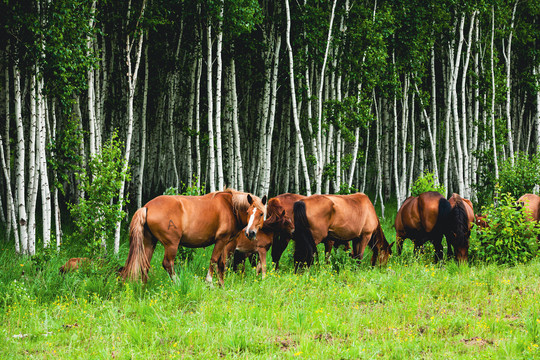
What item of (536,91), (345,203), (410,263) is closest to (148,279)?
(345,203)

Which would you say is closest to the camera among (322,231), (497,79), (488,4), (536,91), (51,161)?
(322,231)

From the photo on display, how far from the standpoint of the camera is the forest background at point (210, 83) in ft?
31.0

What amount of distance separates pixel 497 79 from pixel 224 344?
67.6 feet

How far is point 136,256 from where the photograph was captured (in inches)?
275

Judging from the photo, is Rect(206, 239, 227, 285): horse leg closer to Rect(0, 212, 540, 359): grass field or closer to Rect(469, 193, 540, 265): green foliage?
Rect(0, 212, 540, 359): grass field

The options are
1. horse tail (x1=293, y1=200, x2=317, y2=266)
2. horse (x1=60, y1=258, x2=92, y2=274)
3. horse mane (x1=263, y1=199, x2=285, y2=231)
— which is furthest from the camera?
horse tail (x1=293, y1=200, x2=317, y2=266)

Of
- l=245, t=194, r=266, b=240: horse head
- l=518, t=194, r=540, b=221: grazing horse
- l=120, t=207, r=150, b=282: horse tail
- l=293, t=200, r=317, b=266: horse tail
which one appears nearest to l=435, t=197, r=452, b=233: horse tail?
l=518, t=194, r=540, b=221: grazing horse

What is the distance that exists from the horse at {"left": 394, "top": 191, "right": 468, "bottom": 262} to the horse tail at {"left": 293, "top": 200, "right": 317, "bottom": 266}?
9.00ft

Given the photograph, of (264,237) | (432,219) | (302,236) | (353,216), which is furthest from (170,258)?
(432,219)

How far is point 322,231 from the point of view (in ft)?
29.2

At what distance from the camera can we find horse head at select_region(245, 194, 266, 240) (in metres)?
7.07

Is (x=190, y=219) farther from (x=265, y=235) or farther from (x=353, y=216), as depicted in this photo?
(x=353, y=216)

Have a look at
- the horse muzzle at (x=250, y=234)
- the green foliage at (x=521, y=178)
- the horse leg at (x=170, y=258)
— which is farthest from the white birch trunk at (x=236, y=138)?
the green foliage at (x=521, y=178)

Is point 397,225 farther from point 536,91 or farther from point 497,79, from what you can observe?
point 536,91
